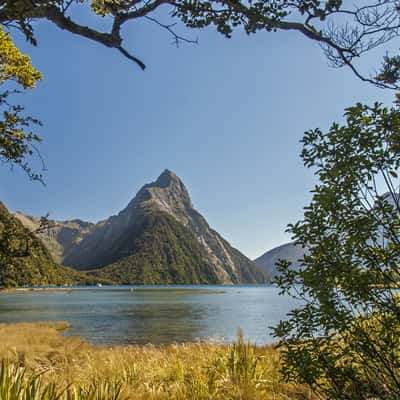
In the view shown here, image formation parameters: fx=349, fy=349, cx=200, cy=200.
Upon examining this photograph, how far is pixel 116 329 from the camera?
30422mm

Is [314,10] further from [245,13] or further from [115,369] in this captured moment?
[115,369]

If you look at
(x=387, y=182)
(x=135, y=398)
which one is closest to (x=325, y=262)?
(x=387, y=182)

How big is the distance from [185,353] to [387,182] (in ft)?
25.5

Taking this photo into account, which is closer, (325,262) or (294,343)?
(325,262)

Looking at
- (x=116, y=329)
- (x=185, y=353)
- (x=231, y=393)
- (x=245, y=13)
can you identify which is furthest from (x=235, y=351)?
(x=116, y=329)

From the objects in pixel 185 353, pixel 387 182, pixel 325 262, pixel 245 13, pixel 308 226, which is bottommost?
pixel 185 353

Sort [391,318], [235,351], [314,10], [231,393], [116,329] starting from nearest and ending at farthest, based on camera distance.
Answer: [391,318]
[314,10]
[231,393]
[235,351]
[116,329]

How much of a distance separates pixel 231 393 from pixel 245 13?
16.3 feet

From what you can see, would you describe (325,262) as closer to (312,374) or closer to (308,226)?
(308,226)

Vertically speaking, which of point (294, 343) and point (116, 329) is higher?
point (294, 343)

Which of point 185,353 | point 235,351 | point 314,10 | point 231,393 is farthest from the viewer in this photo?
point 185,353

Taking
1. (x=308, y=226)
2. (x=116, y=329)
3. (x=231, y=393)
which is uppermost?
(x=308, y=226)

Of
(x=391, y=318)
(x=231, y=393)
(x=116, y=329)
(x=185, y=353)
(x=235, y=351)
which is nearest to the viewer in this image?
(x=391, y=318)

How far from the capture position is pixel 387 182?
3.76 m
